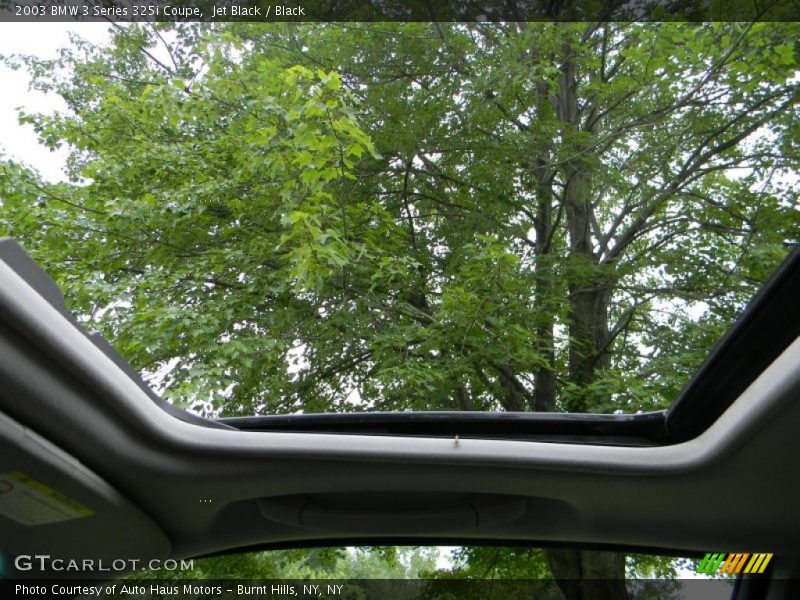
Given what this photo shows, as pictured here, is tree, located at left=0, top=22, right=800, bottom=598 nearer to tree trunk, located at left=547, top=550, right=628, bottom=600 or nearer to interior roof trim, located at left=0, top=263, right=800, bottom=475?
tree trunk, located at left=547, top=550, right=628, bottom=600

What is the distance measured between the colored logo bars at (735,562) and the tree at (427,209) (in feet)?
11.1

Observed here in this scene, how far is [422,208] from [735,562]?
21.4ft

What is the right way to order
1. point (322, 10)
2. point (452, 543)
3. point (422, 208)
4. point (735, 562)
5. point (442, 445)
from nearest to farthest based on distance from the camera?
point (442, 445) → point (735, 562) → point (452, 543) → point (322, 10) → point (422, 208)

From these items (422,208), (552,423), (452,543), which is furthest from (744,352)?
(422,208)

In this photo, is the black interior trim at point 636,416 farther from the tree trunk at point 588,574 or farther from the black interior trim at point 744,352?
the tree trunk at point 588,574

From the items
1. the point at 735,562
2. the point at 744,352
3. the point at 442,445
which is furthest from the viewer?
the point at 735,562

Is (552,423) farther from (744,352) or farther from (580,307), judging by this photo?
(580,307)

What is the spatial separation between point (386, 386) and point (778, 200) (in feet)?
13.8

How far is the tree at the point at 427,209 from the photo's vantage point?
5.66 meters

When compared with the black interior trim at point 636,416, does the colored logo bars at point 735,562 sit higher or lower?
lower

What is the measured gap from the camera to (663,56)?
5.66 meters

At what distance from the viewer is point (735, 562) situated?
6.52 ft

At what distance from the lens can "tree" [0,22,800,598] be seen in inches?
223

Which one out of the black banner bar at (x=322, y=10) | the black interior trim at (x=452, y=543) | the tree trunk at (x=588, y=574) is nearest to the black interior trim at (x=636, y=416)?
the black interior trim at (x=452, y=543)
